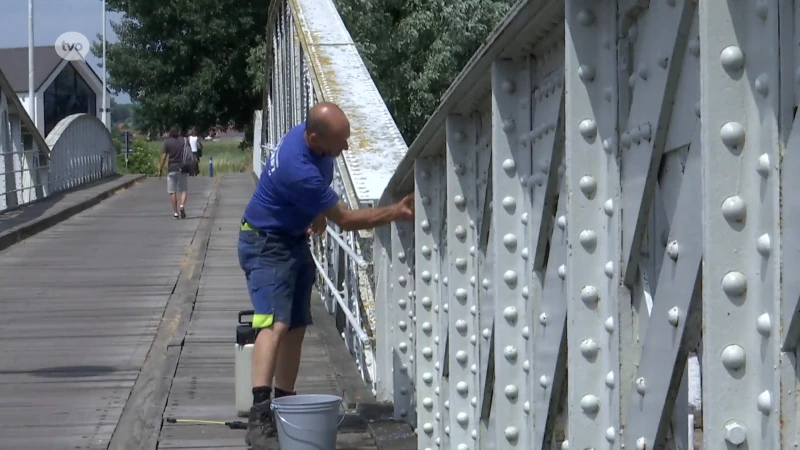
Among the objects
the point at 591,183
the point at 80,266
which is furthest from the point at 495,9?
the point at 591,183

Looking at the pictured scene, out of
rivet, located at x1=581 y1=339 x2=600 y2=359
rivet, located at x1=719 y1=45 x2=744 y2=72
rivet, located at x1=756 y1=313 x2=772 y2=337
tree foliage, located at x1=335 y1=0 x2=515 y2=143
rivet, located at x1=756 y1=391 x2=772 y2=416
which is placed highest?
tree foliage, located at x1=335 y1=0 x2=515 y2=143

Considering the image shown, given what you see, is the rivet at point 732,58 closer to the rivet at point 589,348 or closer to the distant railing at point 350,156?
the rivet at point 589,348

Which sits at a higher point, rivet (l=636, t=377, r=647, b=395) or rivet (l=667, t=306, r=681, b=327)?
rivet (l=667, t=306, r=681, b=327)

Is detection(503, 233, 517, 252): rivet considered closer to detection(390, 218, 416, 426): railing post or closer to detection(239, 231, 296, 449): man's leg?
detection(390, 218, 416, 426): railing post

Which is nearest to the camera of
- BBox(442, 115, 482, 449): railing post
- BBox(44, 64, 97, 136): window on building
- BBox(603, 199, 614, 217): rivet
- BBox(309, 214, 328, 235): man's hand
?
BBox(603, 199, 614, 217): rivet

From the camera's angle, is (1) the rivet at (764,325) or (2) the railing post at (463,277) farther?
(2) the railing post at (463,277)

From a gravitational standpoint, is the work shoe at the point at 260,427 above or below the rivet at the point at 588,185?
below

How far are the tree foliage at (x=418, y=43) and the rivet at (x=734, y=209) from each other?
678 inches

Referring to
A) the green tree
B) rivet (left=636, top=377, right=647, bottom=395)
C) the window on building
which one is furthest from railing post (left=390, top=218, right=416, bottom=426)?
the window on building

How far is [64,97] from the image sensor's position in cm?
7219

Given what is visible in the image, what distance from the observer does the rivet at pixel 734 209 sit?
195 centimetres

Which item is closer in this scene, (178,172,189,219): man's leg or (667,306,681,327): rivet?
(667,306,681,327): rivet

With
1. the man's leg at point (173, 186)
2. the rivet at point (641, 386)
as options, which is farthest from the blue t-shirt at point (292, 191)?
the man's leg at point (173, 186)

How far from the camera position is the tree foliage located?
63.8ft
